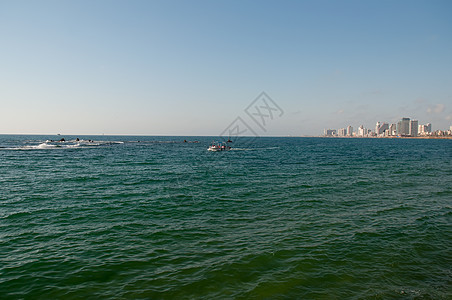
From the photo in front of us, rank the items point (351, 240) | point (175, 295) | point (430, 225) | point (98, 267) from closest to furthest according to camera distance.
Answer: point (175, 295) < point (98, 267) < point (351, 240) < point (430, 225)

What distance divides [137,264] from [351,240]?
987cm

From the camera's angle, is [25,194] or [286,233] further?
[25,194]

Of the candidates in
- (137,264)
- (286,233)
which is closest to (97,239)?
(137,264)

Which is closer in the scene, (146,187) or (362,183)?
(146,187)

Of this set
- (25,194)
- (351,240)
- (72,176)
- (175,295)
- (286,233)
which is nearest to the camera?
(175,295)

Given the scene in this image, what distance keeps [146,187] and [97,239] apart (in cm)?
1247

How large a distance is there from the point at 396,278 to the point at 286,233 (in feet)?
16.7

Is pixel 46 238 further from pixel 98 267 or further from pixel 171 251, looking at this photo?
pixel 171 251

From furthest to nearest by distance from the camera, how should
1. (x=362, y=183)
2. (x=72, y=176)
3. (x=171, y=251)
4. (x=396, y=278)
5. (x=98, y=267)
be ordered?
(x=72, y=176) < (x=362, y=183) < (x=171, y=251) < (x=98, y=267) < (x=396, y=278)

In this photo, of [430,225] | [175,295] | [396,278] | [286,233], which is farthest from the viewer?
[430,225]

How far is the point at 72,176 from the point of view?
3084 centimetres

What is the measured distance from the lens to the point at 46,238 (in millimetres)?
12859

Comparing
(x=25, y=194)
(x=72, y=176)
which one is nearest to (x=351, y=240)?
(x=25, y=194)

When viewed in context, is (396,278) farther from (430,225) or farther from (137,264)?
(137,264)
